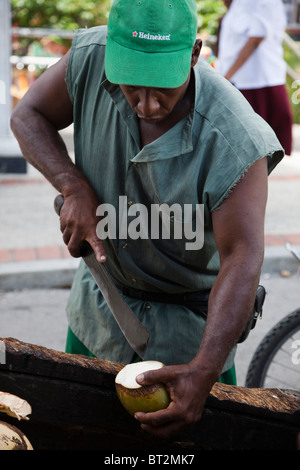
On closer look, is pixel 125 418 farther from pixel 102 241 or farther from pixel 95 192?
pixel 95 192

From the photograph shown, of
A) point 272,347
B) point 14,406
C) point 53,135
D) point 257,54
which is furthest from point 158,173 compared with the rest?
point 257,54

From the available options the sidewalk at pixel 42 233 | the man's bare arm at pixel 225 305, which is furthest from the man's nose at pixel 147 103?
the sidewalk at pixel 42 233

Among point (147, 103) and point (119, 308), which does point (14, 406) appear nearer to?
point (119, 308)

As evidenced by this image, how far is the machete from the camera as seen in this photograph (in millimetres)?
2018

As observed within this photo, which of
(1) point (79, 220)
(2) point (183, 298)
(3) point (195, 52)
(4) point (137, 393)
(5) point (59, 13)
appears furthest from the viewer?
(5) point (59, 13)

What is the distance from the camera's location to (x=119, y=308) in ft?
6.74

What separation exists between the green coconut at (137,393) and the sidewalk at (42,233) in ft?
11.5

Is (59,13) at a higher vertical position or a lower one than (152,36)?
lower

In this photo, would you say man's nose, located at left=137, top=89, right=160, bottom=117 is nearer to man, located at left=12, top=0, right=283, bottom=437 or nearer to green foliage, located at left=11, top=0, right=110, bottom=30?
man, located at left=12, top=0, right=283, bottom=437

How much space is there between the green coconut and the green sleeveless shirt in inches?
16.8

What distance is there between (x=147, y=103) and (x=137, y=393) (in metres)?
0.70
